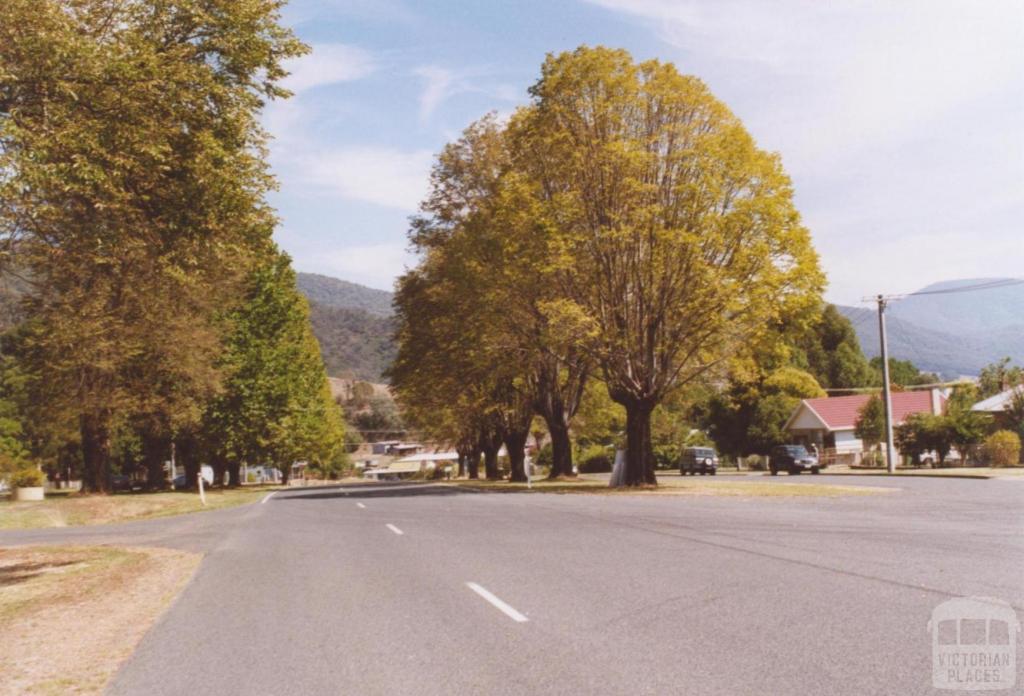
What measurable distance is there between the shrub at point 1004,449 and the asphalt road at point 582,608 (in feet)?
106

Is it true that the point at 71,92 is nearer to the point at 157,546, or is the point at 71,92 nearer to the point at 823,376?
the point at 157,546

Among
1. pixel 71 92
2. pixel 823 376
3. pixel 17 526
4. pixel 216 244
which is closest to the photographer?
pixel 71 92

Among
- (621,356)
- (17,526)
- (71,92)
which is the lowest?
(17,526)

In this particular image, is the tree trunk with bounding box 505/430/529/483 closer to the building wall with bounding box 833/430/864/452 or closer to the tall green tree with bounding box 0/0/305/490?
the building wall with bounding box 833/430/864/452

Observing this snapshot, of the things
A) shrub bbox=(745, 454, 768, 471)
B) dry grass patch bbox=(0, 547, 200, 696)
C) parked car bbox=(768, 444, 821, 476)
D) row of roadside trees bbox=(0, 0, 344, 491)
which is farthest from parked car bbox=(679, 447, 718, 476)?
dry grass patch bbox=(0, 547, 200, 696)

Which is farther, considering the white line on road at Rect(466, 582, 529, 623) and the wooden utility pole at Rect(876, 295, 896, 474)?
the wooden utility pole at Rect(876, 295, 896, 474)

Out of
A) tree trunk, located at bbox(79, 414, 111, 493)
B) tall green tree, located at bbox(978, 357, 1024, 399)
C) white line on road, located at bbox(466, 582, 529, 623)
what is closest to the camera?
white line on road, located at bbox(466, 582, 529, 623)

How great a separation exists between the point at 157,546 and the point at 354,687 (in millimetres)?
12356

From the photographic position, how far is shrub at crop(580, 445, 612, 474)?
75.9 metres

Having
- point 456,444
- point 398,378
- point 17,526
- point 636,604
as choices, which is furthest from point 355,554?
point 456,444

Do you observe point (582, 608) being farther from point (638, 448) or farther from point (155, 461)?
point (155, 461)

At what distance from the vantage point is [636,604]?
27.0 feet

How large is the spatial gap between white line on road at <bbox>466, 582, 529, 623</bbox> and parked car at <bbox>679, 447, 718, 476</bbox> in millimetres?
49928

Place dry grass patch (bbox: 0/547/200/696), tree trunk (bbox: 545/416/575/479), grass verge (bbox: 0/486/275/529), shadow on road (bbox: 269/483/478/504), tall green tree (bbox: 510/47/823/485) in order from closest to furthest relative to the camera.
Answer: dry grass patch (bbox: 0/547/200/696)
grass verge (bbox: 0/486/275/529)
tall green tree (bbox: 510/47/823/485)
shadow on road (bbox: 269/483/478/504)
tree trunk (bbox: 545/416/575/479)
